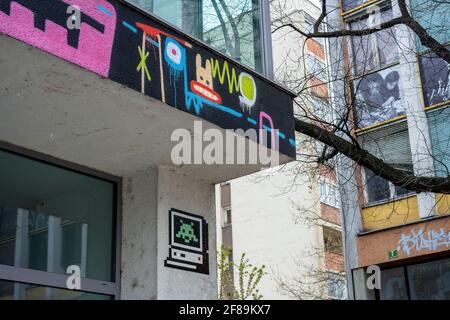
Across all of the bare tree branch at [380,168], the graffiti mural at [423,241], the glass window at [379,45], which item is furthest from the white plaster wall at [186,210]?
the glass window at [379,45]

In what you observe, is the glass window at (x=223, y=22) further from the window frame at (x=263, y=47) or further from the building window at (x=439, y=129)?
the building window at (x=439, y=129)

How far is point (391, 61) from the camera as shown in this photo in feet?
47.5

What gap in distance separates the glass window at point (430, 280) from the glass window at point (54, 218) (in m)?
9.14

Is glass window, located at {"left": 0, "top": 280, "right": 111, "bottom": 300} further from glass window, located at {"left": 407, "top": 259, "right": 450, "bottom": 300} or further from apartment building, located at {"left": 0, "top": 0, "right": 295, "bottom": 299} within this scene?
glass window, located at {"left": 407, "top": 259, "right": 450, "bottom": 300}

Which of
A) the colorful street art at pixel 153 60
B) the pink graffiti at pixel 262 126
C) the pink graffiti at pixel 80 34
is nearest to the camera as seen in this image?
the pink graffiti at pixel 80 34

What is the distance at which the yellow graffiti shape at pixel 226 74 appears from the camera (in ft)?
16.1

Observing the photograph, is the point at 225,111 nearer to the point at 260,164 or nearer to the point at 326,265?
the point at 260,164

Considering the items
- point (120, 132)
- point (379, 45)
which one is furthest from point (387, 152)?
point (120, 132)

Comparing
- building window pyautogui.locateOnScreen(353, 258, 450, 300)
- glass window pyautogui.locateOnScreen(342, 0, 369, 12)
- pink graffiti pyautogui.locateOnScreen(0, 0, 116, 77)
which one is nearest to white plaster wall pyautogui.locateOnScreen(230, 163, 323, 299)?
glass window pyautogui.locateOnScreen(342, 0, 369, 12)

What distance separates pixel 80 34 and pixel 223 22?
A: 1.68 m

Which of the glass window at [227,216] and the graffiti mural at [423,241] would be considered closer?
the graffiti mural at [423,241]

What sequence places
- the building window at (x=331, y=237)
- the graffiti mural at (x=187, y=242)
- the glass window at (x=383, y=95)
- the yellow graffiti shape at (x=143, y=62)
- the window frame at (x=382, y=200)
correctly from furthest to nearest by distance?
1. the building window at (x=331, y=237)
2. the glass window at (x=383, y=95)
3. the window frame at (x=382, y=200)
4. the graffiti mural at (x=187, y=242)
5. the yellow graffiti shape at (x=143, y=62)

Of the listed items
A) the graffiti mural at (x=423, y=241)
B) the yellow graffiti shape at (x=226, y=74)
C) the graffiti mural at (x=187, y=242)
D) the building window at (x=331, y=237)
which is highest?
the building window at (x=331, y=237)

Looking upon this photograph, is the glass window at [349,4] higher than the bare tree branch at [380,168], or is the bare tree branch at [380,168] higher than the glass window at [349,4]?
the glass window at [349,4]
